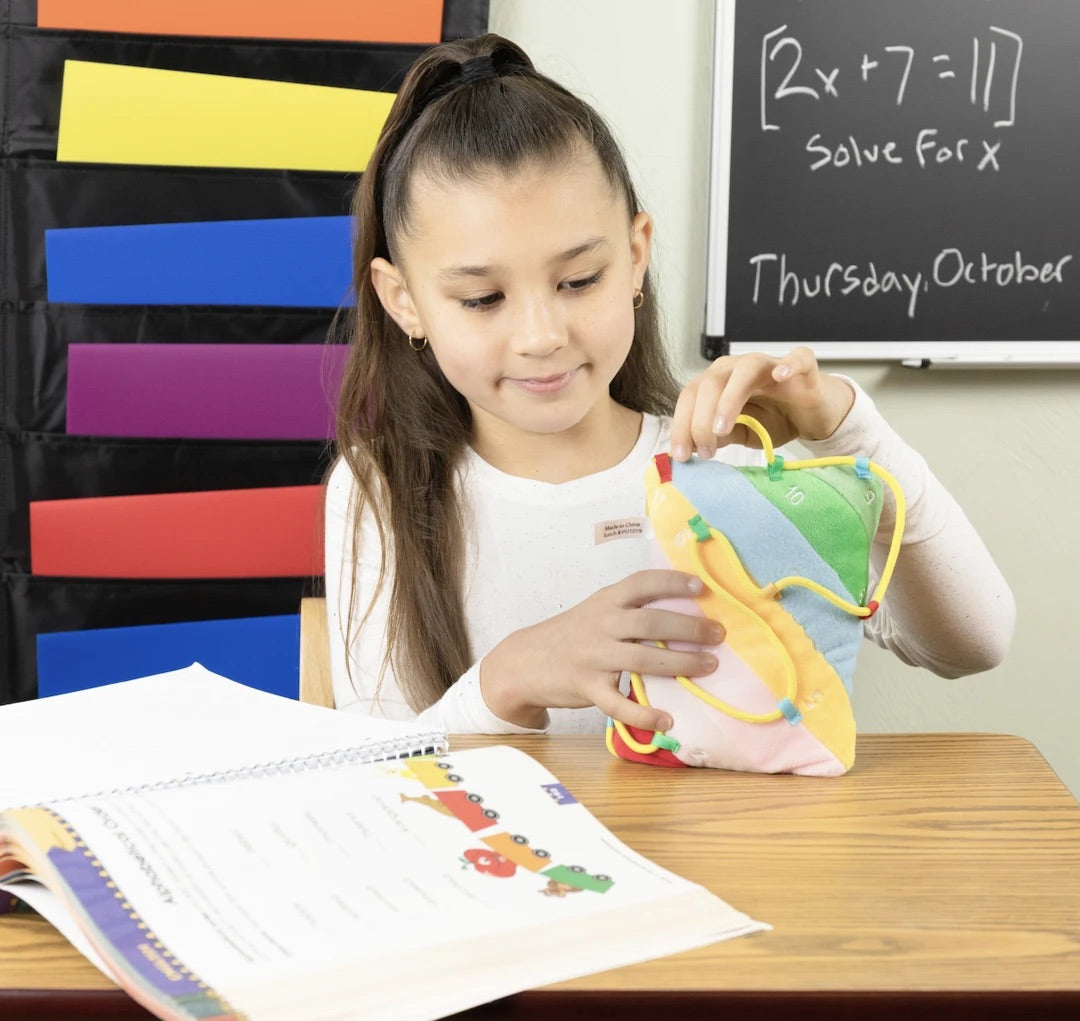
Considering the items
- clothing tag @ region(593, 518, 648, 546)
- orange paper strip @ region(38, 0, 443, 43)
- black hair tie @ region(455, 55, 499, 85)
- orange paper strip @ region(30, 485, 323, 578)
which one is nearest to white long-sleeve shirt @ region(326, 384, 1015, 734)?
clothing tag @ region(593, 518, 648, 546)

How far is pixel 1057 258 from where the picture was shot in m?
1.90

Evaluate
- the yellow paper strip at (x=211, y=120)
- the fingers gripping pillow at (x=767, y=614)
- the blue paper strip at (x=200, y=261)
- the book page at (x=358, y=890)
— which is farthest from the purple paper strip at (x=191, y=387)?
the book page at (x=358, y=890)

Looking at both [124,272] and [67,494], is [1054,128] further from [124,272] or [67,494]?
[67,494]

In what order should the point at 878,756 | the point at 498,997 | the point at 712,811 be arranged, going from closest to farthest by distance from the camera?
the point at 498,997 → the point at 712,811 → the point at 878,756

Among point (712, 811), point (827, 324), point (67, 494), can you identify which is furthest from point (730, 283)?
point (712, 811)

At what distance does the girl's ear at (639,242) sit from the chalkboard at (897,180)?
65 centimetres

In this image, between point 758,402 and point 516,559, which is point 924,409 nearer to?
point 516,559

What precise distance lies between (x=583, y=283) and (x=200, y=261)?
884 mm

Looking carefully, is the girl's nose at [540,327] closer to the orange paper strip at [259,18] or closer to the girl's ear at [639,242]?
the girl's ear at [639,242]

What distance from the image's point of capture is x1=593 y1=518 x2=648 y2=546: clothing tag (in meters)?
1.27

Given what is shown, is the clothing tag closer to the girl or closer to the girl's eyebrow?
the girl

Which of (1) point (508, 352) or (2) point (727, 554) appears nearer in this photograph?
(2) point (727, 554)

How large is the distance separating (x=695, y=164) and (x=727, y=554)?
1.25 metres

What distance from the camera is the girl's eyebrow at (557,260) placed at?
1.02m
